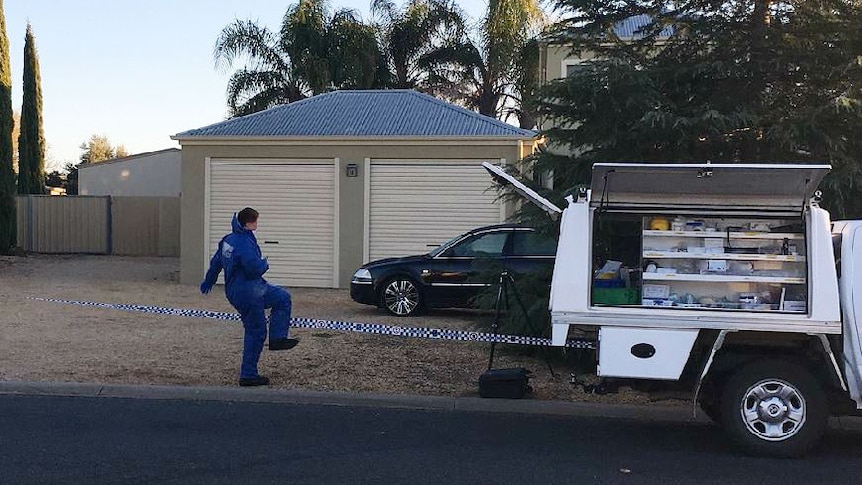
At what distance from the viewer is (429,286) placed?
13516mm

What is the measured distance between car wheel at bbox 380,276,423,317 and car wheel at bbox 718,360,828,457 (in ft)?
24.9

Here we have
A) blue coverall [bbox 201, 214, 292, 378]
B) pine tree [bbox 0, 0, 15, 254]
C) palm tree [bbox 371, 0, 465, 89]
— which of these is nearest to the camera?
blue coverall [bbox 201, 214, 292, 378]

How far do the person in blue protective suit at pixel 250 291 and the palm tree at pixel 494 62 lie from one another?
1868 centimetres

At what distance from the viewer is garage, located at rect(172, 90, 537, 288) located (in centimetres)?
1778

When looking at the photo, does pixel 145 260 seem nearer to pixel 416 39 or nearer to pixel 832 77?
pixel 416 39

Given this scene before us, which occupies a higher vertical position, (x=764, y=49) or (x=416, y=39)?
(x=416, y=39)

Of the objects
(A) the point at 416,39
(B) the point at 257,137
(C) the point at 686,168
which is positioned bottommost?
(C) the point at 686,168

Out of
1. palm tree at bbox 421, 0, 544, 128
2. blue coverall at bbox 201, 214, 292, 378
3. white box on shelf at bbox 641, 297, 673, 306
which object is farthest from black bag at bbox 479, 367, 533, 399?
palm tree at bbox 421, 0, 544, 128

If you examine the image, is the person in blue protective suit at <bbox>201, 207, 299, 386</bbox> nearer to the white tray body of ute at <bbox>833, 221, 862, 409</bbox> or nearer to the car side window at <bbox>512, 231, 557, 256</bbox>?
the car side window at <bbox>512, 231, 557, 256</bbox>

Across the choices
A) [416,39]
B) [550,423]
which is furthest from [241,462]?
[416,39]

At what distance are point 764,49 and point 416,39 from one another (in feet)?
74.7

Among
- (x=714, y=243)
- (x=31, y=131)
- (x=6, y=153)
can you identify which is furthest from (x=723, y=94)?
(x=31, y=131)

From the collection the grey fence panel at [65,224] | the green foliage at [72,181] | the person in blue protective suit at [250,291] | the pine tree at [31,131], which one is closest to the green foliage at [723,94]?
the person in blue protective suit at [250,291]

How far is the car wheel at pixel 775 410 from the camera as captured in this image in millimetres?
6293
